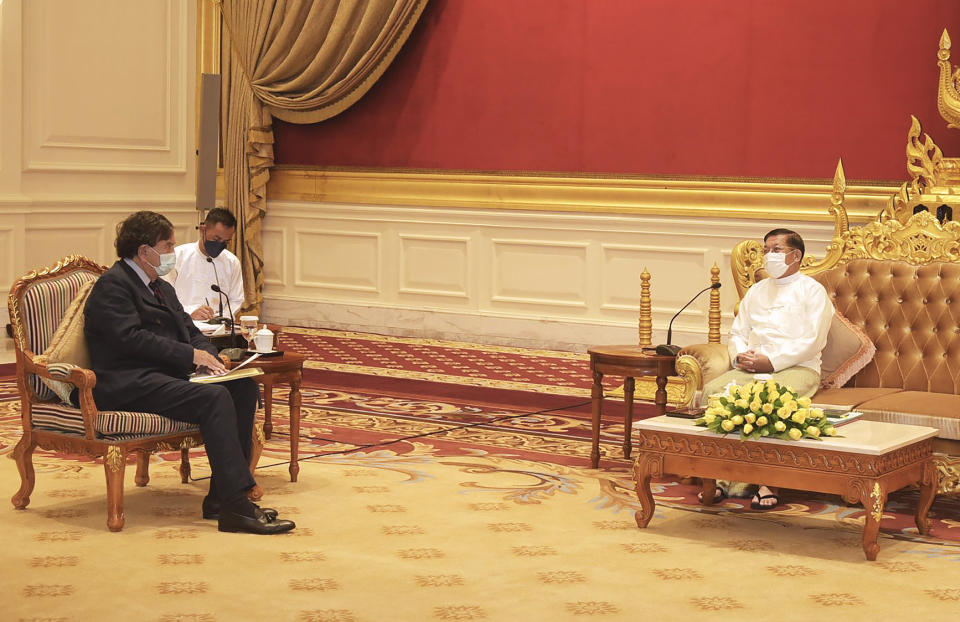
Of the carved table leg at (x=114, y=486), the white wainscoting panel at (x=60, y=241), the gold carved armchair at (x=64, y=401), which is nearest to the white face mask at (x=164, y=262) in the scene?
the gold carved armchair at (x=64, y=401)

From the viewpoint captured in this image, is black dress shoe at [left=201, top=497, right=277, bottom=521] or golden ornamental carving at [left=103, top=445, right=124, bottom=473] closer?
golden ornamental carving at [left=103, top=445, right=124, bottom=473]

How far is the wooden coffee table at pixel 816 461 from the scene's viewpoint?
4.88 metres

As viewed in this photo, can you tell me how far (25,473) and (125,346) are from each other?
0.71 meters

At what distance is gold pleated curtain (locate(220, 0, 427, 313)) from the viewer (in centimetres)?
1123

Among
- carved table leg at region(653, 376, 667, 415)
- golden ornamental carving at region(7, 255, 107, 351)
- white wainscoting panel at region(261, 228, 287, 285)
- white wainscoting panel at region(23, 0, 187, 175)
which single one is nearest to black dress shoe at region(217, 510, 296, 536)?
golden ornamental carving at region(7, 255, 107, 351)


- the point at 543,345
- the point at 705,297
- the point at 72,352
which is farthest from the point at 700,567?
the point at 543,345

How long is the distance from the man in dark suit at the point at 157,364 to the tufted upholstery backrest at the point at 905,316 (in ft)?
9.84

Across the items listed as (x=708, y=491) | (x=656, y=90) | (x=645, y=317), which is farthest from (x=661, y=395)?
(x=656, y=90)

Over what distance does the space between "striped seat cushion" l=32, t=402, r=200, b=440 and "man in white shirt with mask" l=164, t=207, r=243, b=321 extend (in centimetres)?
192

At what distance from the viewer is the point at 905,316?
651cm

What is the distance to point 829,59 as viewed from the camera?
9.45 m

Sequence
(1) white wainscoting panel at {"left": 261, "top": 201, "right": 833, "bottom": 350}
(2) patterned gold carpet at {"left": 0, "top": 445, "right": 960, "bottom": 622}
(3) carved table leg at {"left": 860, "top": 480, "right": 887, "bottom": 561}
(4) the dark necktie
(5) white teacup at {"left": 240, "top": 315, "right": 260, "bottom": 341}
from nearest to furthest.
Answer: (2) patterned gold carpet at {"left": 0, "top": 445, "right": 960, "bottom": 622} < (3) carved table leg at {"left": 860, "top": 480, "right": 887, "bottom": 561} < (4) the dark necktie < (5) white teacup at {"left": 240, "top": 315, "right": 260, "bottom": 341} < (1) white wainscoting panel at {"left": 261, "top": 201, "right": 833, "bottom": 350}

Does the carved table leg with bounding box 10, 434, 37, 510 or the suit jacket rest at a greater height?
the suit jacket

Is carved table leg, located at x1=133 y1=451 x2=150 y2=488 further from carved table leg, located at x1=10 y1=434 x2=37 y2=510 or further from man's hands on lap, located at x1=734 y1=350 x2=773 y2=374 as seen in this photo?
man's hands on lap, located at x1=734 y1=350 x2=773 y2=374
